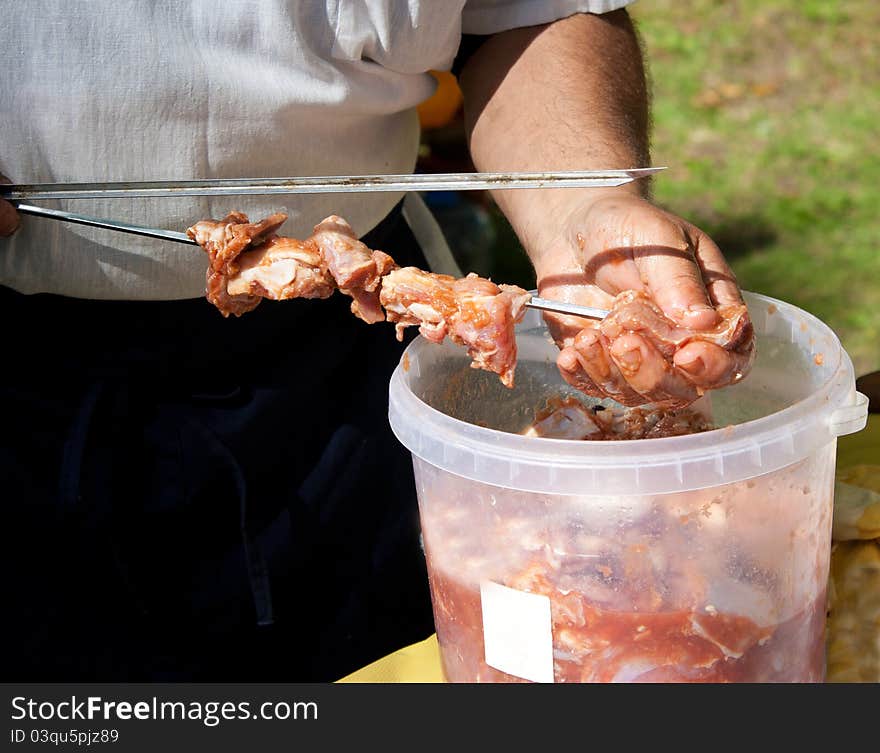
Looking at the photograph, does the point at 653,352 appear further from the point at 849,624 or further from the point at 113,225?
the point at 113,225

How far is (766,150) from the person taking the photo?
4.97m

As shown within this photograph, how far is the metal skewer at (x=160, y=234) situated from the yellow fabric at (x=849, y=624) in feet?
1.49

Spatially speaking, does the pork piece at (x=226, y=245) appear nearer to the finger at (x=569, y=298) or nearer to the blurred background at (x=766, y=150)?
the finger at (x=569, y=298)

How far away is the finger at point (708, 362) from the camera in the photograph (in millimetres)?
1010

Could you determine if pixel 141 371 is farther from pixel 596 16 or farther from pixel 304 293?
pixel 596 16

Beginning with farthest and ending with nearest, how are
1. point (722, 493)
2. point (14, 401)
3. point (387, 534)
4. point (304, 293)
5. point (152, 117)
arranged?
point (387, 534)
point (14, 401)
point (152, 117)
point (304, 293)
point (722, 493)

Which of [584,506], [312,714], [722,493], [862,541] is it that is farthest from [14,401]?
[862,541]

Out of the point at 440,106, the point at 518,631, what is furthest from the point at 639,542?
the point at 440,106

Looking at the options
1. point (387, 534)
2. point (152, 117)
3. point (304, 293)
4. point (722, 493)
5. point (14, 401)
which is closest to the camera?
point (722, 493)

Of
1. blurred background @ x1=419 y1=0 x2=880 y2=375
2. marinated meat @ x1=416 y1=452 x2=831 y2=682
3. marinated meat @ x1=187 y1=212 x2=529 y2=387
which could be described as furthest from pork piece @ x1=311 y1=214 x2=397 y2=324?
blurred background @ x1=419 y1=0 x2=880 y2=375

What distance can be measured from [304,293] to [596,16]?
2.42ft

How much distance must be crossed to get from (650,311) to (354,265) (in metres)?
0.33

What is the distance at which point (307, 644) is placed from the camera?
5.76ft

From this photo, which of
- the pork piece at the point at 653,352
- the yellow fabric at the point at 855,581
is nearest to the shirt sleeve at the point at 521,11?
the pork piece at the point at 653,352
